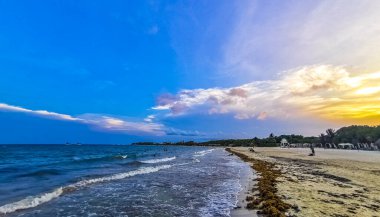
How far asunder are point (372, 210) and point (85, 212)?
11560 mm

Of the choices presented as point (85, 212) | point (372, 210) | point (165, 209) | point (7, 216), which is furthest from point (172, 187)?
point (372, 210)

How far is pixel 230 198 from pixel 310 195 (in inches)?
157

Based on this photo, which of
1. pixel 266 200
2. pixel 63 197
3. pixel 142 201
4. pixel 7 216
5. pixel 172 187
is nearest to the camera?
pixel 7 216

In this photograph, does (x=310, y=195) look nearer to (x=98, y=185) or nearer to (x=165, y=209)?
(x=165, y=209)

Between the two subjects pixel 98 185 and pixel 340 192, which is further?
pixel 98 185

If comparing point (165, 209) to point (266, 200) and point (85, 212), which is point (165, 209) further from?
point (266, 200)

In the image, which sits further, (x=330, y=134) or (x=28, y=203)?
(x=330, y=134)

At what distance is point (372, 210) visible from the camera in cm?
1167

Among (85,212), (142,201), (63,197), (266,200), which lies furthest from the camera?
(63,197)

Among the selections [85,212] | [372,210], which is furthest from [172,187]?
[372,210]

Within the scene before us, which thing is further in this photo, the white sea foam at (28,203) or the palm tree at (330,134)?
the palm tree at (330,134)

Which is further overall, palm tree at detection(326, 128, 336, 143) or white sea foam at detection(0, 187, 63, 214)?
palm tree at detection(326, 128, 336, 143)

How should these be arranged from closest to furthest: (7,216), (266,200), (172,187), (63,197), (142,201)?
(7,216), (266,200), (142,201), (63,197), (172,187)

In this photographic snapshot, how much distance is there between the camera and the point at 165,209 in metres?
12.7
